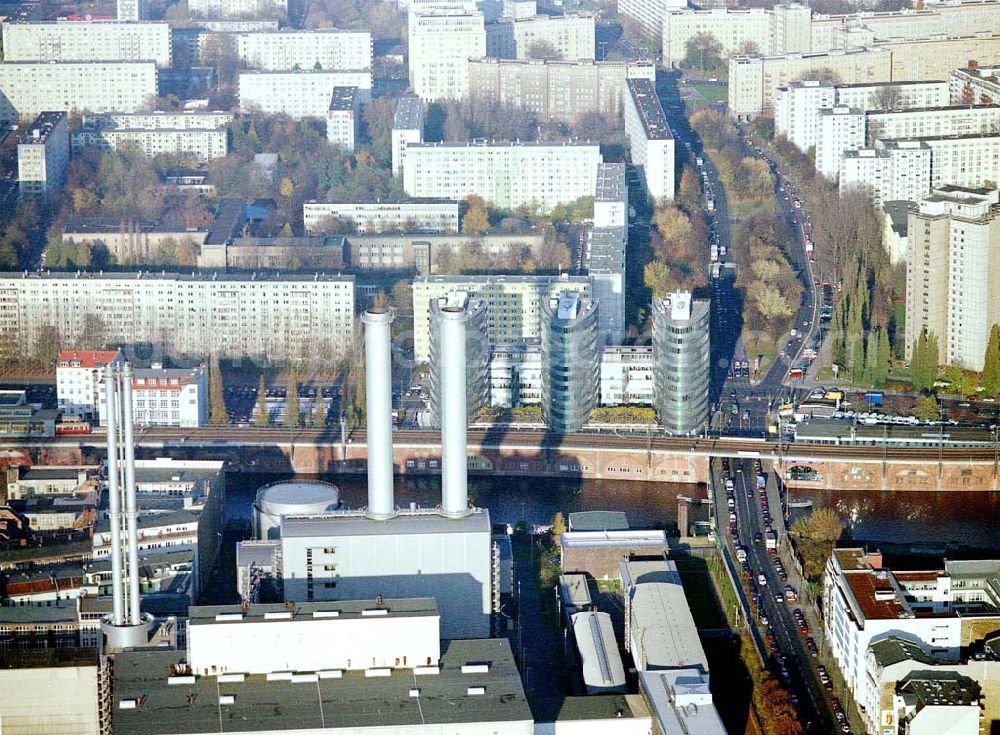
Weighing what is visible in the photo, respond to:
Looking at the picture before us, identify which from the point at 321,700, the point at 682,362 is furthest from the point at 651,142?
the point at 321,700

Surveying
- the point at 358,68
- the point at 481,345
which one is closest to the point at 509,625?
the point at 481,345

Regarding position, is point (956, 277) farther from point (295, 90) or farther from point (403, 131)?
point (295, 90)

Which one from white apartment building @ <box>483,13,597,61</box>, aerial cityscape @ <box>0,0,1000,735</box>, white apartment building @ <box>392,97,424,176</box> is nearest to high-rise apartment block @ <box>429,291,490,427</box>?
aerial cityscape @ <box>0,0,1000,735</box>

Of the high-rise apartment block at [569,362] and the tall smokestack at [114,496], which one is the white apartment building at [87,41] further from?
the tall smokestack at [114,496]

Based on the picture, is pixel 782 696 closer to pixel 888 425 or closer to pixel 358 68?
pixel 888 425

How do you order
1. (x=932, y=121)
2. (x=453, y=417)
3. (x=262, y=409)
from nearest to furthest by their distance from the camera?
1. (x=453, y=417)
2. (x=262, y=409)
3. (x=932, y=121)
